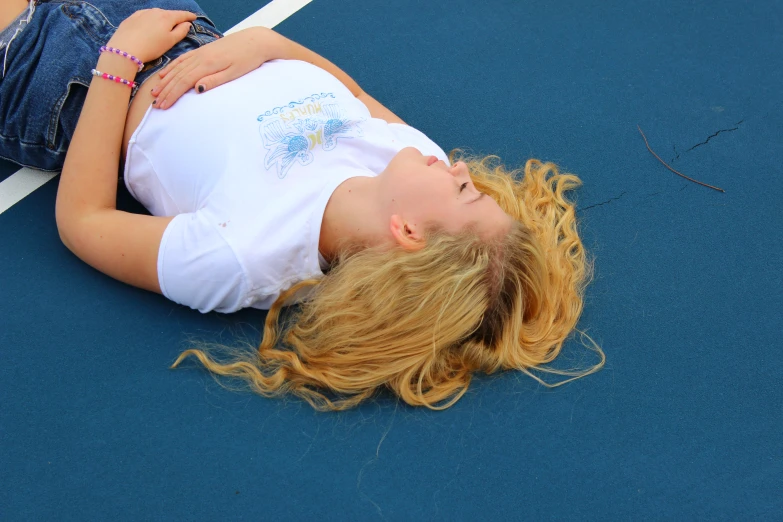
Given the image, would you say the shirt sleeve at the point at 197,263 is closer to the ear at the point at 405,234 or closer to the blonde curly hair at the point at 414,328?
the blonde curly hair at the point at 414,328

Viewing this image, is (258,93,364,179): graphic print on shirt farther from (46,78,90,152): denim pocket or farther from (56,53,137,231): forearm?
(46,78,90,152): denim pocket

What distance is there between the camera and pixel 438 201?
1.71 metres

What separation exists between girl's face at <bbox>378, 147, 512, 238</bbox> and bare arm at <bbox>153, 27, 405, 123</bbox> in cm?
57

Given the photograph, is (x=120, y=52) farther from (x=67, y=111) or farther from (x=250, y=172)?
(x=250, y=172)

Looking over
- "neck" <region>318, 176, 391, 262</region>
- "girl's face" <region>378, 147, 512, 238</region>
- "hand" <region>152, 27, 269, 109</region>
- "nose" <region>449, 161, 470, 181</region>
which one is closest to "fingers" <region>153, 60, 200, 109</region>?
"hand" <region>152, 27, 269, 109</region>

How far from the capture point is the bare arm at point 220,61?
1.88 m

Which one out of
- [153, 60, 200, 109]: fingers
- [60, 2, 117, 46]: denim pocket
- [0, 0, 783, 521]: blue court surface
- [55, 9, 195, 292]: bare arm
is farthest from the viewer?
[60, 2, 117, 46]: denim pocket

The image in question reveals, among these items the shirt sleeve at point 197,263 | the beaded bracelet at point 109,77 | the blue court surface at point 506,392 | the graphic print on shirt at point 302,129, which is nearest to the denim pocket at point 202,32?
the beaded bracelet at point 109,77

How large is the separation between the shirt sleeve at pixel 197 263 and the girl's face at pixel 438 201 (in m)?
0.43

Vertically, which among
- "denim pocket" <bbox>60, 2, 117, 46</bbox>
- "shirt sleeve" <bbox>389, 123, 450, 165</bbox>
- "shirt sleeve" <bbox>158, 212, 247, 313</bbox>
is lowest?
"shirt sleeve" <bbox>158, 212, 247, 313</bbox>

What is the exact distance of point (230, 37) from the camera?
1988 millimetres

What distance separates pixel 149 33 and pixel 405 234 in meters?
0.95

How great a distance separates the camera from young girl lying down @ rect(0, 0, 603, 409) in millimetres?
1700

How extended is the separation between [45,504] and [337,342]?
0.76 metres
